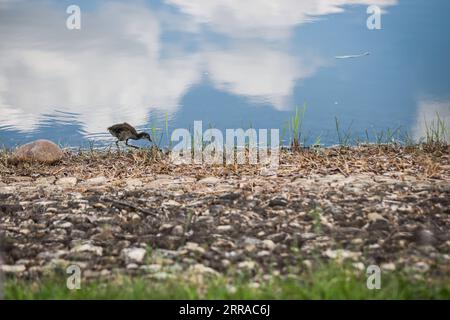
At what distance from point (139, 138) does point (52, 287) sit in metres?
4.22

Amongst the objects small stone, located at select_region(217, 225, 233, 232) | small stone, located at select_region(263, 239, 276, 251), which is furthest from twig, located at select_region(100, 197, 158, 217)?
small stone, located at select_region(263, 239, 276, 251)

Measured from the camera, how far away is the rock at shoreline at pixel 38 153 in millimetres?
7602

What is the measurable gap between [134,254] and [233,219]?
91cm

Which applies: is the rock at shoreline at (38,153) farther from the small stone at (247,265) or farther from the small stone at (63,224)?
the small stone at (247,265)

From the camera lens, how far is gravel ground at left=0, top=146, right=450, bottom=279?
4094mm

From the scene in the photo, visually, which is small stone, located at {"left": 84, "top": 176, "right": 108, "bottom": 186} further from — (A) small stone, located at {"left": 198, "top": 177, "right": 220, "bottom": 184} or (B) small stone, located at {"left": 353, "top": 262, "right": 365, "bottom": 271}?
(B) small stone, located at {"left": 353, "top": 262, "right": 365, "bottom": 271}

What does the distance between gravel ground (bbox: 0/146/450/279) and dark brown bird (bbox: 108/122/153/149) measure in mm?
949

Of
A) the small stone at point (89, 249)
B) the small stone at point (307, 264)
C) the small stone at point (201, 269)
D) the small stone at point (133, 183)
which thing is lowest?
the small stone at point (201, 269)

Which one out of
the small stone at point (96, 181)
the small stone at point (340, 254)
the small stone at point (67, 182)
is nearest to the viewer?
the small stone at point (340, 254)

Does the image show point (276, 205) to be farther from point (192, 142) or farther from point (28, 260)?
point (192, 142)

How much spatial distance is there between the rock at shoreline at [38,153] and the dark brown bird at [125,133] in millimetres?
700

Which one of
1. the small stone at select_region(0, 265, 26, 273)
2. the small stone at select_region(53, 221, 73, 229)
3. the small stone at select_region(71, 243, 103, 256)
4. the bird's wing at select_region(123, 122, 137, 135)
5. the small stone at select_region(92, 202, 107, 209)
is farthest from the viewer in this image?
the bird's wing at select_region(123, 122, 137, 135)

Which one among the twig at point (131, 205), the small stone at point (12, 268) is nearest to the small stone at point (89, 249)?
A: the small stone at point (12, 268)

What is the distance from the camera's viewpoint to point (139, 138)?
25.7 feet
